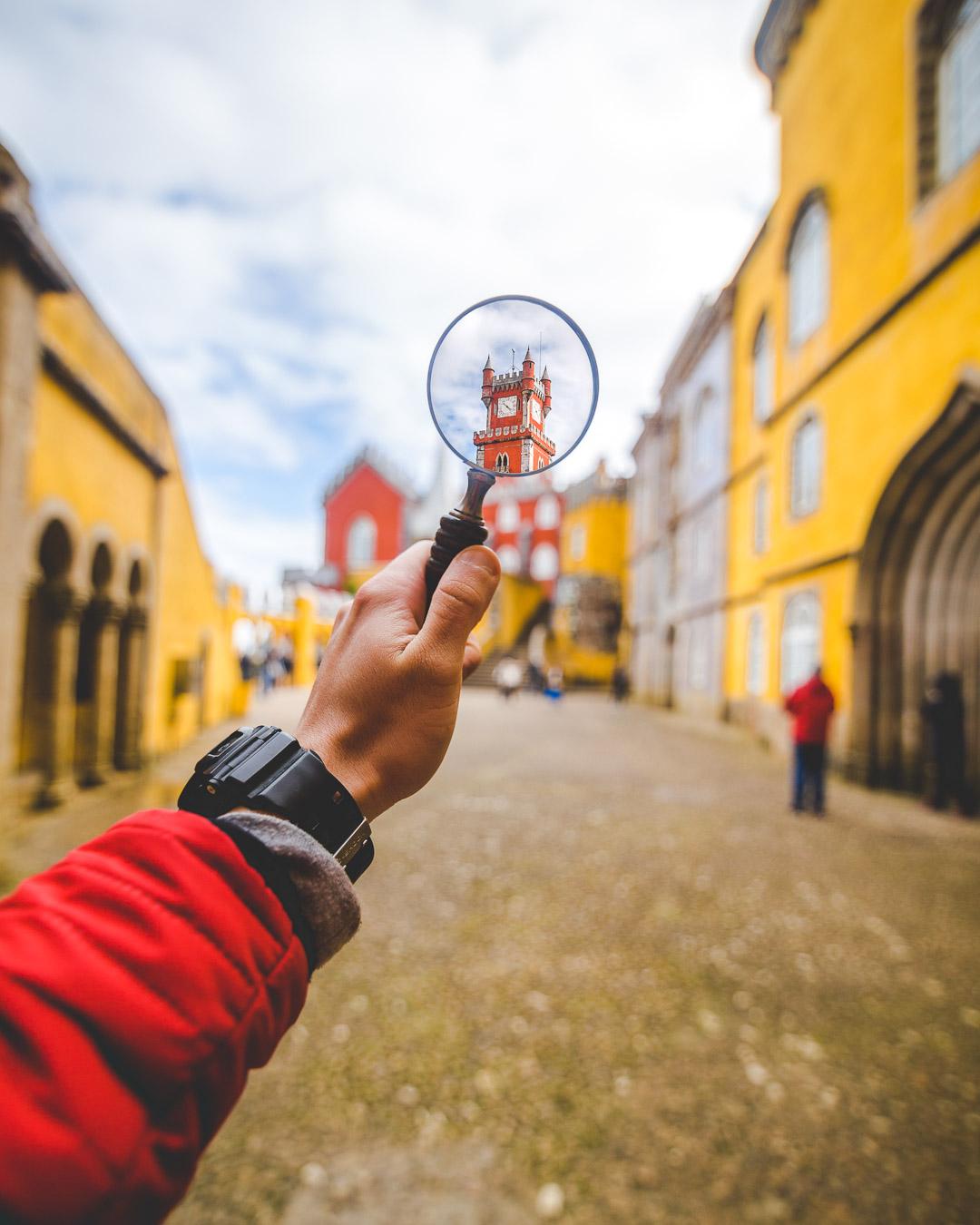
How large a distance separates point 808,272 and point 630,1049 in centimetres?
1329

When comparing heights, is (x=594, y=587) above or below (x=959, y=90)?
below

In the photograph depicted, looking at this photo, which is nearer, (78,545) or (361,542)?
(78,545)

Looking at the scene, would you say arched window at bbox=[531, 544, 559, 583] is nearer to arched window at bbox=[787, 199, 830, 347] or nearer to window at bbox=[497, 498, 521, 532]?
window at bbox=[497, 498, 521, 532]

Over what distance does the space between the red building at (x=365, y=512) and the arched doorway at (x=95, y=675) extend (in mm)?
31805

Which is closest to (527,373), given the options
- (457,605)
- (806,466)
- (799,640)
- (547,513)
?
(457,605)

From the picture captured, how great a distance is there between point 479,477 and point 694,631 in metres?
20.7

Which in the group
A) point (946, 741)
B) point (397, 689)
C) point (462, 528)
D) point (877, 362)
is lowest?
point (946, 741)

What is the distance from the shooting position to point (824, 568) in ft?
38.1

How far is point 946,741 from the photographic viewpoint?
8.77 metres

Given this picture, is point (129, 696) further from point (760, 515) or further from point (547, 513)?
point (547, 513)

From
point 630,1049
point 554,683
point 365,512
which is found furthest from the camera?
point 365,512

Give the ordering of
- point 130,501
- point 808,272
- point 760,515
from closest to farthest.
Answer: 1. point 130,501
2. point 808,272
3. point 760,515

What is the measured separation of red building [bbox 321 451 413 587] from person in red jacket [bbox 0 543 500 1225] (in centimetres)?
4013

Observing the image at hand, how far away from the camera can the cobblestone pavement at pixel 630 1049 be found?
8.89 ft
